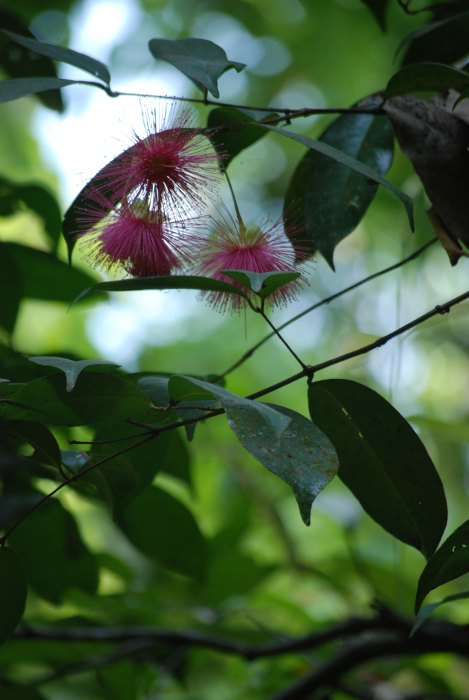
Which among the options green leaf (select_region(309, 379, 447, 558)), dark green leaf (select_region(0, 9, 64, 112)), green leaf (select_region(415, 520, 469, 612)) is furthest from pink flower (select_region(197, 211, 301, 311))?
dark green leaf (select_region(0, 9, 64, 112))

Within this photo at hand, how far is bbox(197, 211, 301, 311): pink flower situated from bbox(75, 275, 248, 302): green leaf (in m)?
0.10

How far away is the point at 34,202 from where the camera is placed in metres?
0.86

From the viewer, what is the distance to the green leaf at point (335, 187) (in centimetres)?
66

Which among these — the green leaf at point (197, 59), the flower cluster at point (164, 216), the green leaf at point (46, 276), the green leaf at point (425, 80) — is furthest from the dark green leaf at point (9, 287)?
the green leaf at point (425, 80)

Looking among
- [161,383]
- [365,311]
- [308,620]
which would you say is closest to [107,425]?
[161,383]

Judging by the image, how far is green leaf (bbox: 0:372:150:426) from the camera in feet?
1.62

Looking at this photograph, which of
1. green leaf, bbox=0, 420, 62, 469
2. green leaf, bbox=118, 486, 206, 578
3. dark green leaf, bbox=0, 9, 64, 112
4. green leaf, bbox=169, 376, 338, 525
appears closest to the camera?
green leaf, bbox=169, 376, 338, 525

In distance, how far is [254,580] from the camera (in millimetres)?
1044

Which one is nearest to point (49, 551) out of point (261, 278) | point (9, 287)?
point (9, 287)

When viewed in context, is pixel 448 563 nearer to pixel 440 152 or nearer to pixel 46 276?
pixel 440 152

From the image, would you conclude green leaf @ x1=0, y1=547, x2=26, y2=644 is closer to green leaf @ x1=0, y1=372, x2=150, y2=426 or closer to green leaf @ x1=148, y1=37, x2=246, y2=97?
green leaf @ x1=0, y1=372, x2=150, y2=426

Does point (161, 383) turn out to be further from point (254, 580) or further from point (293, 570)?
point (293, 570)

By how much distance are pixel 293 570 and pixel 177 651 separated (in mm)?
285

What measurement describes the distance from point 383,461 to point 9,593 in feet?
0.84
